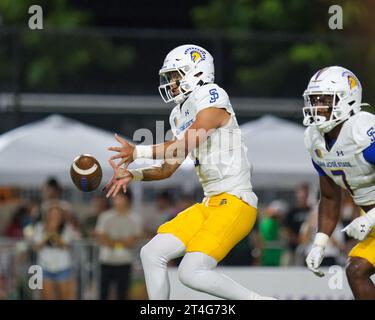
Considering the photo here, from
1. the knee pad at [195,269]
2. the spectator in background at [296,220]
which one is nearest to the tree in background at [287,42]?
the spectator in background at [296,220]

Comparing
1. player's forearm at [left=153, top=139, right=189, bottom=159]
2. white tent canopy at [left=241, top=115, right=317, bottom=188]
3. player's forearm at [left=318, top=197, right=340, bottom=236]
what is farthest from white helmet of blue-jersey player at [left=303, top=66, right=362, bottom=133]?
white tent canopy at [left=241, top=115, right=317, bottom=188]

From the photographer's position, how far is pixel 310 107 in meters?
7.70

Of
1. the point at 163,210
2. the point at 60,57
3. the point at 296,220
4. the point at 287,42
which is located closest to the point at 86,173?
the point at 296,220

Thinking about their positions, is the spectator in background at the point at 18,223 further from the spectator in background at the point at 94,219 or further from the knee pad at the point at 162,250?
the knee pad at the point at 162,250

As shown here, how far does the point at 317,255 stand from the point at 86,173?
5.46 ft

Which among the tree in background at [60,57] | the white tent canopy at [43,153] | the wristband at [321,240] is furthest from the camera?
the tree in background at [60,57]

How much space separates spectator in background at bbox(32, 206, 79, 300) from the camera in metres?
A: 12.3

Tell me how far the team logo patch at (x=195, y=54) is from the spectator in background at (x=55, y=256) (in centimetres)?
503

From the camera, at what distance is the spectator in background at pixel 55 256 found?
483 inches

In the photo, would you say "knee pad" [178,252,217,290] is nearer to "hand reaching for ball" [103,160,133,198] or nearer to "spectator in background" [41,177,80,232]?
"hand reaching for ball" [103,160,133,198]

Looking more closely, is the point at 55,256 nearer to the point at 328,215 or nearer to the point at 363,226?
the point at 328,215
